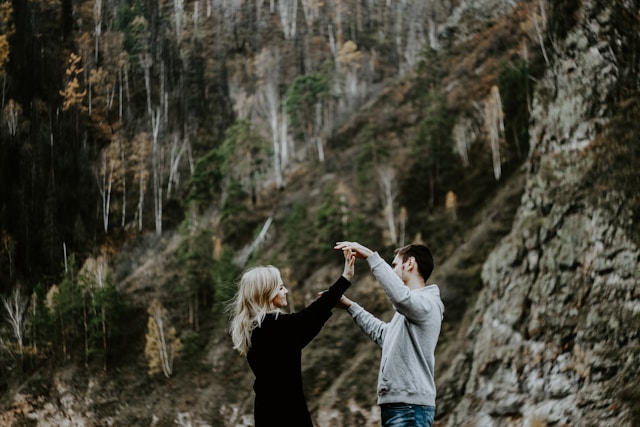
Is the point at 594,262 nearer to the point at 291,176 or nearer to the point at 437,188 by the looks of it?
the point at 437,188

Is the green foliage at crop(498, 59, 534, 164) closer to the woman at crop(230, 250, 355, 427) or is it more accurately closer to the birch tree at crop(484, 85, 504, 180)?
the birch tree at crop(484, 85, 504, 180)

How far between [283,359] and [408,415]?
0.59m

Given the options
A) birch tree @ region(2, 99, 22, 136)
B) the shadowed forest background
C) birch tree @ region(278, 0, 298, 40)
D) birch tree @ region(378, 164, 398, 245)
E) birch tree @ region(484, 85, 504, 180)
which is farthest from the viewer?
birch tree @ region(278, 0, 298, 40)

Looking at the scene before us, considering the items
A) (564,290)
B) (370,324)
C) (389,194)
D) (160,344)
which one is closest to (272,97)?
(389,194)

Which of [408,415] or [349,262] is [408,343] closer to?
[408,415]

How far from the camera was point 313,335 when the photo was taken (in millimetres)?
2748

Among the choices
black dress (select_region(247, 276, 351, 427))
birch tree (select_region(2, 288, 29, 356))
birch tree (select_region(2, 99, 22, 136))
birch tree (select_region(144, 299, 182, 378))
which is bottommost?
birch tree (select_region(144, 299, 182, 378))

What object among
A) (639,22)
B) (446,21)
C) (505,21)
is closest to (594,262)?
(639,22)

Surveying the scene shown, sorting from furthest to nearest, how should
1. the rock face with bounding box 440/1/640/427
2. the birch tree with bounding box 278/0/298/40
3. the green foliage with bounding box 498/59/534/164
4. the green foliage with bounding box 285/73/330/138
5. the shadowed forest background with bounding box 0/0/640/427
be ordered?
1. the birch tree with bounding box 278/0/298/40
2. the green foliage with bounding box 285/73/330/138
3. the green foliage with bounding box 498/59/534/164
4. the shadowed forest background with bounding box 0/0/640/427
5. the rock face with bounding box 440/1/640/427

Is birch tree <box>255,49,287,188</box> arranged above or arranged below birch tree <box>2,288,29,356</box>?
above

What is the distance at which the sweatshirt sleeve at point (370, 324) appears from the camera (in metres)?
3.05

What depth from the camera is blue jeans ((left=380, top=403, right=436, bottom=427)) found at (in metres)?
2.65

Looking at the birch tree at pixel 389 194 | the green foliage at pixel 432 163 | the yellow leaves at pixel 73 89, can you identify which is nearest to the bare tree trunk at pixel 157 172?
the yellow leaves at pixel 73 89

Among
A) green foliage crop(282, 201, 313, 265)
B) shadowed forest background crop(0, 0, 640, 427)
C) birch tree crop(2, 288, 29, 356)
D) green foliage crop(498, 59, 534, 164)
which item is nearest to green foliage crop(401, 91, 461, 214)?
shadowed forest background crop(0, 0, 640, 427)
